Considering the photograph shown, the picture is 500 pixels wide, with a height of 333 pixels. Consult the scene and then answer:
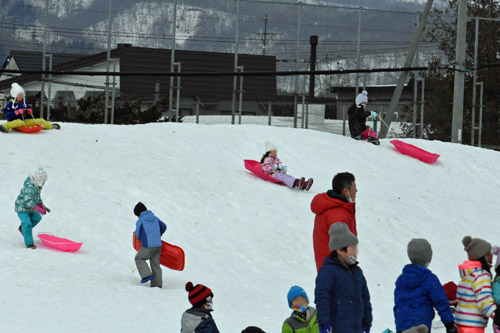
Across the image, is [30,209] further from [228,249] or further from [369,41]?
[369,41]

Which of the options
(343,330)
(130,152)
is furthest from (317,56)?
(343,330)

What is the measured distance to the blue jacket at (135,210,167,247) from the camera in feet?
37.3

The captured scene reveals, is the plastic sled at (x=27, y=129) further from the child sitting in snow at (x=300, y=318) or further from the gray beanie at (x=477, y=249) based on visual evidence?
the gray beanie at (x=477, y=249)

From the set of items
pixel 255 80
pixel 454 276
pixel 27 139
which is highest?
pixel 255 80

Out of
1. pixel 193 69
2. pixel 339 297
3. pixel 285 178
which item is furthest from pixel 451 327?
pixel 193 69

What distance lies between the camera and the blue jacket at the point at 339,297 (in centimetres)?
624

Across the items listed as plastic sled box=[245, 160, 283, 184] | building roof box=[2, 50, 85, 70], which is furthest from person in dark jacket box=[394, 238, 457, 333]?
building roof box=[2, 50, 85, 70]

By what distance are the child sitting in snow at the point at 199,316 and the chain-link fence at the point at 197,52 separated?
14.5 metres

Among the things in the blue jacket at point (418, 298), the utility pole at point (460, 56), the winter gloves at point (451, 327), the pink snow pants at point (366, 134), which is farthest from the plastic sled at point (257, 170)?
the winter gloves at point (451, 327)

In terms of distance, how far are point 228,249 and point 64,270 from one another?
3.19 meters

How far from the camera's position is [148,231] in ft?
37.3

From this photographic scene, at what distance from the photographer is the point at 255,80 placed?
24703 millimetres

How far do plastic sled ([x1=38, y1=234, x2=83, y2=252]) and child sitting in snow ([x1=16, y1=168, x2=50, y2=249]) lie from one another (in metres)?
0.23

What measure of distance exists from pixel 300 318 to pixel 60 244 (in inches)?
232
